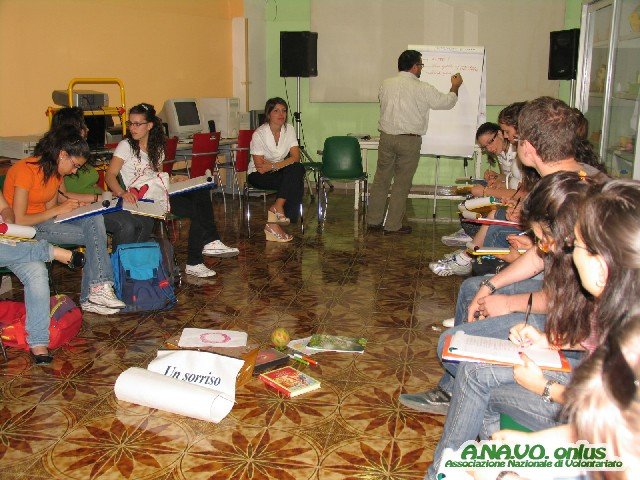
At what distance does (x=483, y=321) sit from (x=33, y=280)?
7.25 ft

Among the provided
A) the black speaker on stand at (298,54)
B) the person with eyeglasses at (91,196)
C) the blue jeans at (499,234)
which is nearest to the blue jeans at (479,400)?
the blue jeans at (499,234)

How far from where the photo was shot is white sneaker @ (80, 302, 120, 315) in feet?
13.2

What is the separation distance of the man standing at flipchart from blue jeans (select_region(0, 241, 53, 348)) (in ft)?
12.1

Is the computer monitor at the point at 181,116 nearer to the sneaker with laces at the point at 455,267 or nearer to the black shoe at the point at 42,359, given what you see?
the sneaker with laces at the point at 455,267

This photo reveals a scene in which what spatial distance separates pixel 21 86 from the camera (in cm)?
558

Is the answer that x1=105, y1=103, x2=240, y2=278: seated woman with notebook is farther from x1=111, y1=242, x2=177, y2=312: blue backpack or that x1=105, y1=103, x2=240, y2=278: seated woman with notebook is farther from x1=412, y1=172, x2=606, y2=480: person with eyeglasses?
x1=412, y1=172, x2=606, y2=480: person with eyeglasses

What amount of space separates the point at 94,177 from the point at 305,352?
2.03 meters

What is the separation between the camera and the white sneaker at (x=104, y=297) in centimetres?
404

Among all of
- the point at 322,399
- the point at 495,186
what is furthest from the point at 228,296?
the point at 495,186

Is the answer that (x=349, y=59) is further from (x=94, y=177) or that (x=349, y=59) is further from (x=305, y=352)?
(x=305, y=352)

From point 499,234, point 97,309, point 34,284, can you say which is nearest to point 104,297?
point 97,309

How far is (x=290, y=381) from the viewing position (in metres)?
3.11

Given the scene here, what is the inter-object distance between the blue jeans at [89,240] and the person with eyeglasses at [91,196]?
181 mm

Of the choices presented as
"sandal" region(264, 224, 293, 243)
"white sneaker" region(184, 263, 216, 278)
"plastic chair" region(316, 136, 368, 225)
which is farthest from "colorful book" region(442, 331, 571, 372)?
"plastic chair" region(316, 136, 368, 225)
